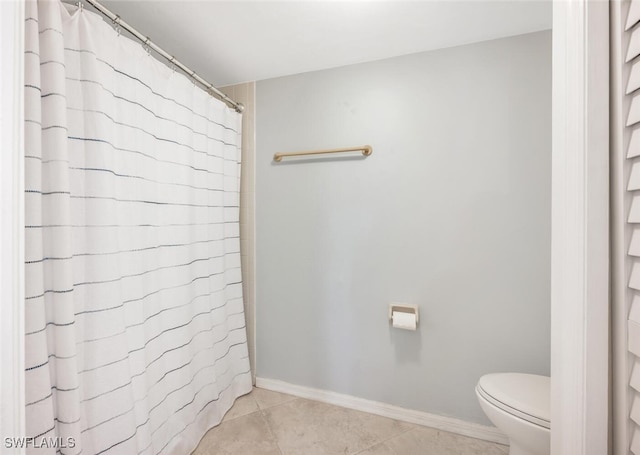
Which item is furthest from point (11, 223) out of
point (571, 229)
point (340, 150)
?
point (340, 150)

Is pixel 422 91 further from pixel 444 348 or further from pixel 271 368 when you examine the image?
pixel 271 368

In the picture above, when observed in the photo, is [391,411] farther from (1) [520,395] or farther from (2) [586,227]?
(2) [586,227]

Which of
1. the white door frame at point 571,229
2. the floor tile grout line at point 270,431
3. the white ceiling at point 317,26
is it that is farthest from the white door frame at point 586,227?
the floor tile grout line at point 270,431

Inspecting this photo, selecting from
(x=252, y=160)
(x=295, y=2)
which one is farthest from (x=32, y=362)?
(x=295, y=2)

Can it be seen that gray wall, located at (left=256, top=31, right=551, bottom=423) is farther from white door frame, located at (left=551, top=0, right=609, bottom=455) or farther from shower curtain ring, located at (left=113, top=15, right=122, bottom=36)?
white door frame, located at (left=551, top=0, right=609, bottom=455)

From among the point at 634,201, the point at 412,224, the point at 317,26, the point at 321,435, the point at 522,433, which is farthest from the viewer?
the point at 412,224

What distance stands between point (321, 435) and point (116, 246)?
1.38 metres

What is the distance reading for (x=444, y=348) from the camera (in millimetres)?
1538

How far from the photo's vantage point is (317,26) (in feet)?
4.48

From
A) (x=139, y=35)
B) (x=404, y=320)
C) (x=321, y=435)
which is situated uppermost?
(x=139, y=35)

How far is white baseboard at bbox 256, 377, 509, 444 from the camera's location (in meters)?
1.46

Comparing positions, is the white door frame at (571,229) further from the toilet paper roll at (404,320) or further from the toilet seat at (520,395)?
the toilet paper roll at (404,320)

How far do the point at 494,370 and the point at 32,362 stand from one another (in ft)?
6.24

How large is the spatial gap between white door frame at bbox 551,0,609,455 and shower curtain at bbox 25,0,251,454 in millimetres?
1359
